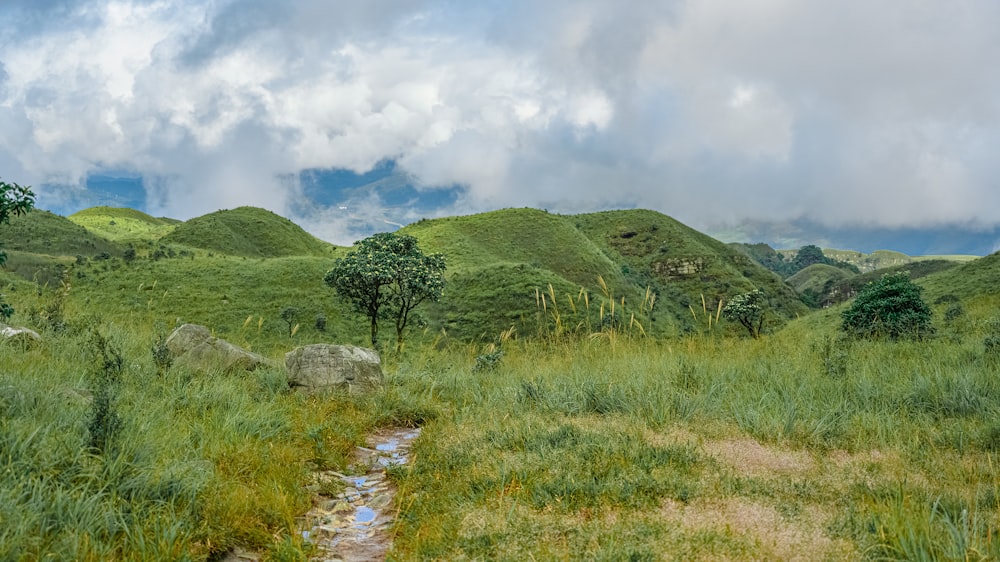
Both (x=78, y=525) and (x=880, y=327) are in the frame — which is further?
(x=880, y=327)

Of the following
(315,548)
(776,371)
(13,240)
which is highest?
(13,240)

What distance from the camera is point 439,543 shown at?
4.19 meters

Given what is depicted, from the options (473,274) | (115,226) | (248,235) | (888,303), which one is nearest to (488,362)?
(888,303)

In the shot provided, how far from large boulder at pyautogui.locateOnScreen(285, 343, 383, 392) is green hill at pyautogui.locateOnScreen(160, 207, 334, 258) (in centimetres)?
7216

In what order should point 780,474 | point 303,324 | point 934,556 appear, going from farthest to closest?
point 303,324 → point 780,474 → point 934,556

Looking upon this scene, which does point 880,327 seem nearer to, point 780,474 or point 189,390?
point 780,474

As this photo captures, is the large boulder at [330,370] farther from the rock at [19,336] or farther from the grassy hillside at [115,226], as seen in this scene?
the grassy hillside at [115,226]

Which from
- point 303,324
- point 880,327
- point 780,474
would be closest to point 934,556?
point 780,474

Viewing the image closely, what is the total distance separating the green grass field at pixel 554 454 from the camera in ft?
12.5

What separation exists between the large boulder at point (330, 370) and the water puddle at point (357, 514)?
2.70m

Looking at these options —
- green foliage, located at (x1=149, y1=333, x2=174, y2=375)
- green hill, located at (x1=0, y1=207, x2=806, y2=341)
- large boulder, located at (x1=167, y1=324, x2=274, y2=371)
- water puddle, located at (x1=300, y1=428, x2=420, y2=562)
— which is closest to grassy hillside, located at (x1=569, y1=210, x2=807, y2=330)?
green hill, located at (x1=0, y1=207, x2=806, y2=341)

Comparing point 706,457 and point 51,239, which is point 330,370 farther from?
point 51,239

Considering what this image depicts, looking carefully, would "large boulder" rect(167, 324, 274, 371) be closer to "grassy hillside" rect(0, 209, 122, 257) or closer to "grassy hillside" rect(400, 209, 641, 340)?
"grassy hillside" rect(400, 209, 641, 340)

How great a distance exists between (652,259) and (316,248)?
6684 cm
